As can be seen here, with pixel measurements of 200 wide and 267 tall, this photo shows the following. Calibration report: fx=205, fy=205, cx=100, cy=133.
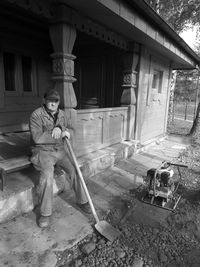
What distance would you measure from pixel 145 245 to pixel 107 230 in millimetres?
392

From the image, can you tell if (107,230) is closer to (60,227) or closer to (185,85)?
(60,227)

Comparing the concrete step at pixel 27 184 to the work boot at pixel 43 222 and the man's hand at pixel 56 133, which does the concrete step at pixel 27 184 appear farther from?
the man's hand at pixel 56 133

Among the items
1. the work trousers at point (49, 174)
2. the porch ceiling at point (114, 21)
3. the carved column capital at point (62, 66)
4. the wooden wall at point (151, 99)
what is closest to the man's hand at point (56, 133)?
the work trousers at point (49, 174)

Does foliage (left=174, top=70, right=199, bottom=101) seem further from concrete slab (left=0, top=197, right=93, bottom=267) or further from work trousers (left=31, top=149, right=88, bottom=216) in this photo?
concrete slab (left=0, top=197, right=93, bottom=267)

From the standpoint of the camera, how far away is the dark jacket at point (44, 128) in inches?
88.5

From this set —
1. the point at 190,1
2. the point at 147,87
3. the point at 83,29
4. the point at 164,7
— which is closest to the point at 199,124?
the point at 147,87

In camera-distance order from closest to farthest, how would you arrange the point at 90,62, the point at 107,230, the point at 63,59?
the point at 107,230, the point at 63,59, the point at 90,62

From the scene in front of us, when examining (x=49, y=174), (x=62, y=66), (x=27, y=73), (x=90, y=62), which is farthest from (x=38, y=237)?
(x=90, y=62)

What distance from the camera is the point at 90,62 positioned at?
5.39 m

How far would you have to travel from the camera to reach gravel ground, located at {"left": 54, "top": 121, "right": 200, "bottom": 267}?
5.89 ft

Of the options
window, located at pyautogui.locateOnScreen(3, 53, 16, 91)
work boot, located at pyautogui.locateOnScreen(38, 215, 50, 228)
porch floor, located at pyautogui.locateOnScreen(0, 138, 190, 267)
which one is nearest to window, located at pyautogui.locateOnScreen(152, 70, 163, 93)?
porch floor, located at pyautogui.locateOnScreen(0, 138, 190, 267)

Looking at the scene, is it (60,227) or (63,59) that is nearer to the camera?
(60,227)

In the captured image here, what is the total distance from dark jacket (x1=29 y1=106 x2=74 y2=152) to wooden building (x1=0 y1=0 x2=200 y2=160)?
0.52 meters

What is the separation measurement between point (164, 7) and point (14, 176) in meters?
11.3
